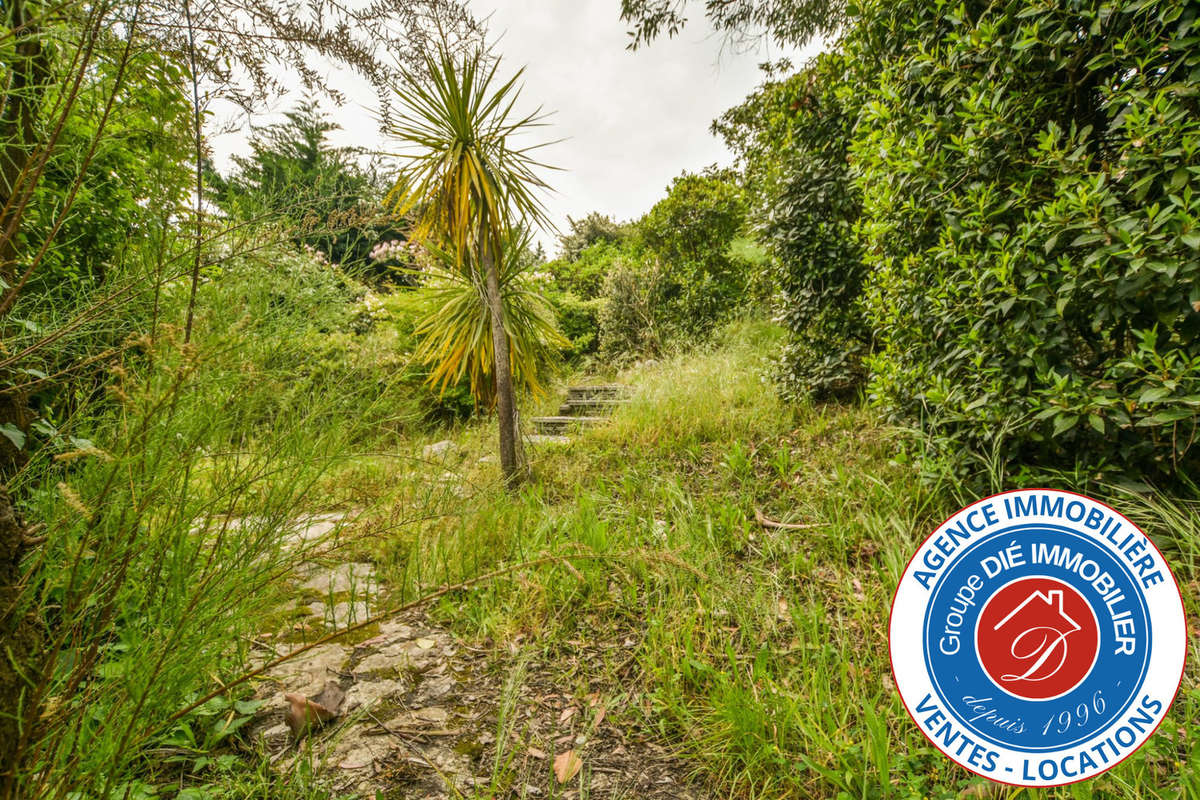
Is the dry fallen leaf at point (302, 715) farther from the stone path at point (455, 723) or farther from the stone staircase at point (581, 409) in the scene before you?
the stone staircase at point (581, 409)

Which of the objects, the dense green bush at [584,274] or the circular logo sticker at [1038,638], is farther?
the dense green bush at [584,274]

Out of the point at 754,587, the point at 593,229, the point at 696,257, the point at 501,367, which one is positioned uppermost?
the point at 593,229

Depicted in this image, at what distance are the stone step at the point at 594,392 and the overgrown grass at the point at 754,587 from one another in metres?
2.01

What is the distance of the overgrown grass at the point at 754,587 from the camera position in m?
1.32

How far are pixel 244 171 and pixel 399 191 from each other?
203cm

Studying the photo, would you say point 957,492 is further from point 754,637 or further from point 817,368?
point 817,368

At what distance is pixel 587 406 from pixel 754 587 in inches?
150

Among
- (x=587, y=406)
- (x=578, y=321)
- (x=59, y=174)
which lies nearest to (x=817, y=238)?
(x=587, y=406)

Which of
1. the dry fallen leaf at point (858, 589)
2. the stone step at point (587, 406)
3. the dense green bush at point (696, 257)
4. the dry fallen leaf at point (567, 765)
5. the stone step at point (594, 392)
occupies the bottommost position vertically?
the dry fallen leaf at point (567, 765)

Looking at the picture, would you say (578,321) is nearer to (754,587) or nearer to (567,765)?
(754,587)

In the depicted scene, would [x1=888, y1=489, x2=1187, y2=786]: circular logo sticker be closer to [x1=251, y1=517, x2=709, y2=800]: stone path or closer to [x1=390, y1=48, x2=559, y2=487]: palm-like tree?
[x1=251, y1=517, x2=709, y2=800]: stone path

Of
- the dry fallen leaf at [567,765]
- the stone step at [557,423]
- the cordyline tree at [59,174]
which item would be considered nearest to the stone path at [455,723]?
the dry fallen leaf at [567,765]

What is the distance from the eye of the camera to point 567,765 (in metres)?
1.42

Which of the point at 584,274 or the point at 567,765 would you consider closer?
the point at 567,765
